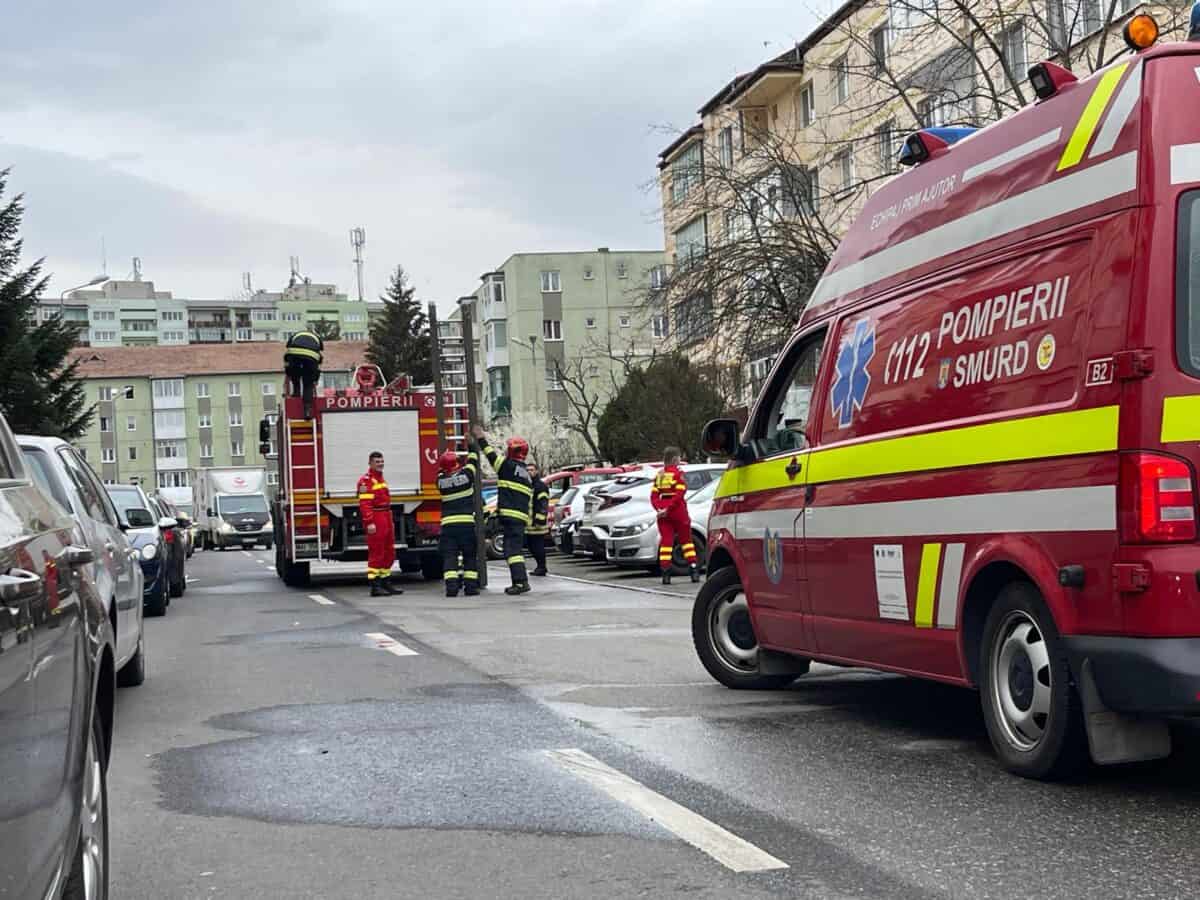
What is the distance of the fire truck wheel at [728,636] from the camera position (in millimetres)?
8898

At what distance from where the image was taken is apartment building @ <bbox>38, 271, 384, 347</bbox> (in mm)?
145500

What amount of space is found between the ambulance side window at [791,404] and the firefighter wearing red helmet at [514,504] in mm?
10518

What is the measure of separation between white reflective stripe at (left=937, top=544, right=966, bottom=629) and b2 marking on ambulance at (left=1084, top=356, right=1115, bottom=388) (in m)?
1.01

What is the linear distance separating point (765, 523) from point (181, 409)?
119391 millimetres

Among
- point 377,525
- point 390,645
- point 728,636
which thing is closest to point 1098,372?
point 728,636

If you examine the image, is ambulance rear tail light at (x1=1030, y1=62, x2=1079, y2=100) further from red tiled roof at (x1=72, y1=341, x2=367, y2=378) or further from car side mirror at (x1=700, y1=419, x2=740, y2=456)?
red tiled roof at (x1=72, y1=341, x2=367, y2=378)

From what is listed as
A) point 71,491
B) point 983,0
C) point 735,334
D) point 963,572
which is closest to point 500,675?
point 71,491

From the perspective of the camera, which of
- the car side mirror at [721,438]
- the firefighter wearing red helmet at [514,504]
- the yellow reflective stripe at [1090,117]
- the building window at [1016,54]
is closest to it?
the yellow reflective stripe at [1090,117]

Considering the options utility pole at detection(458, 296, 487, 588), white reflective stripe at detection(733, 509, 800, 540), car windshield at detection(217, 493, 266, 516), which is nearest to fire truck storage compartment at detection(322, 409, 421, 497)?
utility pole at detection(458, 296, 487, 588)

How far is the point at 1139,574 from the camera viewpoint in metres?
5.17

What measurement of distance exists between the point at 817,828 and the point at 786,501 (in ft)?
8.93

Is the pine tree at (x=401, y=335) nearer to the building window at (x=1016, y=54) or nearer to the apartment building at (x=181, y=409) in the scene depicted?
the apartment building at (x=181, y=409)

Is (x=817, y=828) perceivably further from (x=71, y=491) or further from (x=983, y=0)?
(x=983, y=0)

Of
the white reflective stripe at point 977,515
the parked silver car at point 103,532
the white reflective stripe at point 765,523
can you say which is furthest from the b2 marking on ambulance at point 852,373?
the parked silver car at point 103,532
